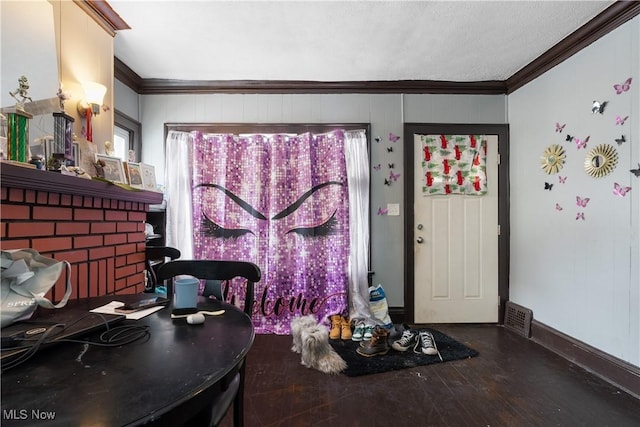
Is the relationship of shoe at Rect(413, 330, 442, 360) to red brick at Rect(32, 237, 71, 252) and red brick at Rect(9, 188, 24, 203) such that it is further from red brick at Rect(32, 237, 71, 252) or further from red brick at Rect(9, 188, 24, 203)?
red brick at Rect(9, 188, 24, 203)

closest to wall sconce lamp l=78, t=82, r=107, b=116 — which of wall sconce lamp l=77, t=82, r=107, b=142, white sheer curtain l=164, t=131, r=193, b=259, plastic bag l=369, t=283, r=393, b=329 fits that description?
wall sconce lamp l=77, t=82, r=107, b=142

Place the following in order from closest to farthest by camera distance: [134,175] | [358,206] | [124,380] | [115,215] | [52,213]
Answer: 1. [124,380]
2. [52,213]
3. [115,215]
4. [134,175]
5. [358,206]

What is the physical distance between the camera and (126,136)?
284cm

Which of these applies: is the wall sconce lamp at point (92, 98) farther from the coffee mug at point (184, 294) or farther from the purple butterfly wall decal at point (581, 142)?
the purple butterfly wall decal at point (581, 142)

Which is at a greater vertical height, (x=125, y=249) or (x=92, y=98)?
(x=92, y=98)

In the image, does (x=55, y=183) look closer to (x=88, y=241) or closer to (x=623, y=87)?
(x=88, y=241)

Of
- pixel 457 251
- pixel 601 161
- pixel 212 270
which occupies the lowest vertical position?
pixel 457 251

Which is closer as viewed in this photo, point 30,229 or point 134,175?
point 30,229

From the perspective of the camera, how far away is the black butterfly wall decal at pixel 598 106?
2.05 metres

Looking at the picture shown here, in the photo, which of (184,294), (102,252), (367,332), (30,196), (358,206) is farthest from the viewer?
(358,206)

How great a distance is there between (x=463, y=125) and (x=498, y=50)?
724mm

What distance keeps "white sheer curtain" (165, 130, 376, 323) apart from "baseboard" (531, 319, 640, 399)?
144 cm

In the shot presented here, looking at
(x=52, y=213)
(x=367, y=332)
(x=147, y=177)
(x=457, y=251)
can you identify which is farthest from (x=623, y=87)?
(x=52, y=213)

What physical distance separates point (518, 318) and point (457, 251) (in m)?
0.80
